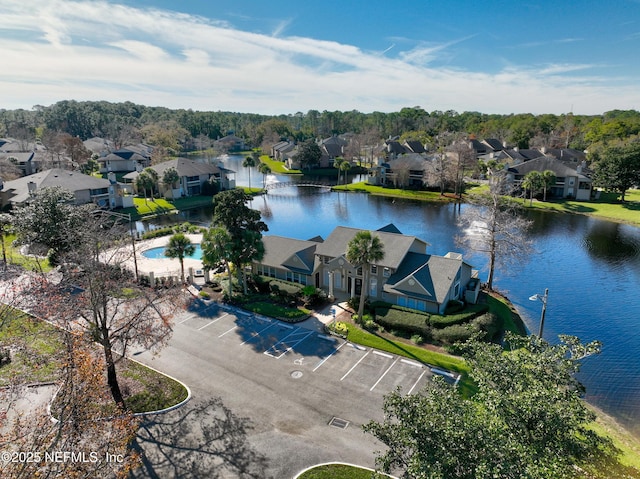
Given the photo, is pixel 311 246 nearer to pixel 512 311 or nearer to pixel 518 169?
pixel 512 311

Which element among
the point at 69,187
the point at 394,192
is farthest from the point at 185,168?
the point at 394,192

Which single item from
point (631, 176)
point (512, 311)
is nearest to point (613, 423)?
point (512, 311)

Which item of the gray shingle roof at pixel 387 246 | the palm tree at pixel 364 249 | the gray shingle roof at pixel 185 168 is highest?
the gray shingle roof at pixel 185 168

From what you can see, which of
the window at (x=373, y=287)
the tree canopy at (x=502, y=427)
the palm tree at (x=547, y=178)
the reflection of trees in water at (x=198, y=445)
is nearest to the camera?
the tree canopy at (x=502, y=427)

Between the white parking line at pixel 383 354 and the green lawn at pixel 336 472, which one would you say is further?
the white parking line at pixel 383 354

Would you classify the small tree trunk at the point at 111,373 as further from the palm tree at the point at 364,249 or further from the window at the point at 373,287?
the window at the point at 373,287

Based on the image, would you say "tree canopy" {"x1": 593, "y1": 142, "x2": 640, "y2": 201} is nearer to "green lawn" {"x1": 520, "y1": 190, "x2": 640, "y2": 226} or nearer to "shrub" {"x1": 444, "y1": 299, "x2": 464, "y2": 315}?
"green lawn" {"x1": 520, "y1": 190, "x2": 640, "y2": 226}

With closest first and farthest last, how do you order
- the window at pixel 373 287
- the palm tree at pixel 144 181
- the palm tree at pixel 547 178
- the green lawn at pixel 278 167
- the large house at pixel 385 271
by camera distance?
the large house at pixel 385 271, the window at pixel 373 287, the palm tree at pixel 144 181, the palm tree at pixel 547 178, the green lawn at pixel 278 167

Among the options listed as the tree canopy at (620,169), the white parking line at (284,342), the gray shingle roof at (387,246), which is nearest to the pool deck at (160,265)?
the gray shingle roof at (387,246)
